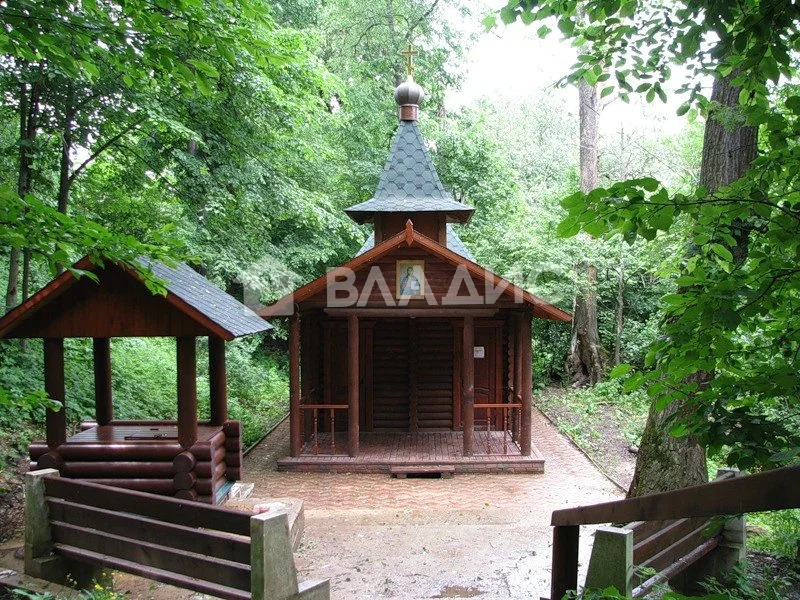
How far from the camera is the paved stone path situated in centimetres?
589

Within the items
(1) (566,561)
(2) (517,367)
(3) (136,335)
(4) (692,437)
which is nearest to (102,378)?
(3) (136,335)

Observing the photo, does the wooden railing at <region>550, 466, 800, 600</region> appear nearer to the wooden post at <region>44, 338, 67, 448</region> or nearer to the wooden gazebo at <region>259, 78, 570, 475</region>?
the wooden post at <region>44, 338, 67, 448</region>

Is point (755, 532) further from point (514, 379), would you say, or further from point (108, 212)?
point (108, 212)

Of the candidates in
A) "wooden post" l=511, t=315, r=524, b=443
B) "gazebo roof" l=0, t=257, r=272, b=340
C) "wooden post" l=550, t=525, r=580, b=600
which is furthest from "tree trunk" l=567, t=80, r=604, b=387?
"wooden post" l=550, t=525, r=580, b=600

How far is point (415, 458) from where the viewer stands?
10.8m

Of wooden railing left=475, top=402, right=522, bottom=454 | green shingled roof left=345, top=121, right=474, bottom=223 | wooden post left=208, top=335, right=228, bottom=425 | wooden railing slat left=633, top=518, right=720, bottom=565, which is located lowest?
wooden railing left=475, top=402, right=522, bottom=454

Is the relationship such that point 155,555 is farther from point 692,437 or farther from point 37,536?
point 692,437

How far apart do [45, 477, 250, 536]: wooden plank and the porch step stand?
602 cm

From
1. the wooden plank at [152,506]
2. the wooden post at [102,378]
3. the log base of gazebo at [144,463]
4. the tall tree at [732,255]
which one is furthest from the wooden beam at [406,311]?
the tall tree at [732,255]

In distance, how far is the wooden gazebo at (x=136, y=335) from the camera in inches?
249

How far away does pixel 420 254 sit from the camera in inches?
420

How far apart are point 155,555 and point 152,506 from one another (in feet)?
1.17

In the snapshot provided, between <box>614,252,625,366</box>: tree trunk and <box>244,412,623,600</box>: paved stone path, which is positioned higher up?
<box>614,252,625,366</box>: tree trunk

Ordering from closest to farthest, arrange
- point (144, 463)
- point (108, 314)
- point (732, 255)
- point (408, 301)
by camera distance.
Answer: point (732, 255) → point (108, 314) → point (144, 463) → point (408, 301)
